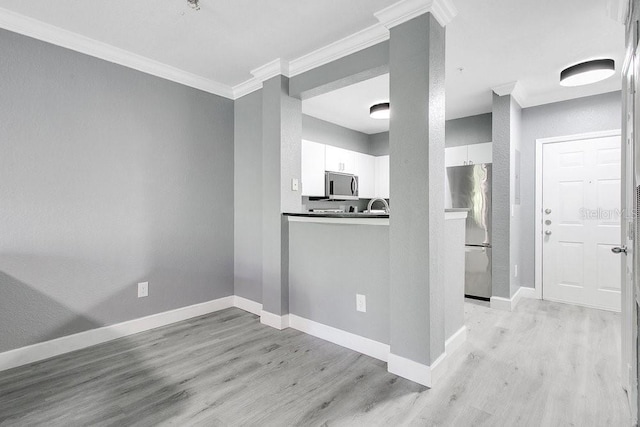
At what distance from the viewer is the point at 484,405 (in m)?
1.78

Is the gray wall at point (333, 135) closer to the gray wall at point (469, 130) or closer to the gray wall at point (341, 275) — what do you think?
the gray wall at point (469, 130)

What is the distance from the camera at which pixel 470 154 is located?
14.0 ft

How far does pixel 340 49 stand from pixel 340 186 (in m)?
2.16

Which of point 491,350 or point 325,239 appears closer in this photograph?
point 491,350

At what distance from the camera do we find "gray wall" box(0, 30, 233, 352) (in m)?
2.22

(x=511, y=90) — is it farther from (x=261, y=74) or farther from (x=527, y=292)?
(x=261, y=74)

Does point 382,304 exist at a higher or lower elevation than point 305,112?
lower

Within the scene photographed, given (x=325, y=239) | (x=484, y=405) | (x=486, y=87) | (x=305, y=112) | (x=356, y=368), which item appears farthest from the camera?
(x=305, y=112)

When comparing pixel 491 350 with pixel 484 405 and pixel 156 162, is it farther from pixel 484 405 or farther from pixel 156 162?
pixel 156 162

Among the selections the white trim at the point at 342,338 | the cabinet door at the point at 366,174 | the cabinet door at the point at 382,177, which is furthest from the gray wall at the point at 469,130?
the white trim at the point at 342,338

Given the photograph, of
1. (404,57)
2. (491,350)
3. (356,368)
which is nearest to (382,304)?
(356,368)

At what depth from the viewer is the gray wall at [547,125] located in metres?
3.47

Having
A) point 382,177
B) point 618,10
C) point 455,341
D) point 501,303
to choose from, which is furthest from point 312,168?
point 618,10

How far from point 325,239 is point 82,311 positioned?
200 centimetres
